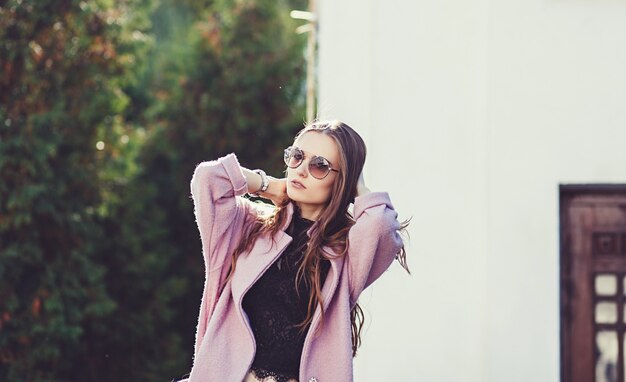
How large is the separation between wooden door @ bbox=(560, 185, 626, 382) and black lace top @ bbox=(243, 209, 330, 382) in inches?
82.1

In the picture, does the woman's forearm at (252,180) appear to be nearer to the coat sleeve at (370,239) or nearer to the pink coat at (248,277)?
the pink coat at (248,277)

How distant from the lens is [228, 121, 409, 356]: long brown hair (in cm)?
337

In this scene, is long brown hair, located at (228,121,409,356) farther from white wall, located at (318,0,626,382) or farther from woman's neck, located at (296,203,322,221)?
white wall, located at (318,0,626,382)

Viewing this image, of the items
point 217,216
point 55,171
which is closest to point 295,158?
point 217,216

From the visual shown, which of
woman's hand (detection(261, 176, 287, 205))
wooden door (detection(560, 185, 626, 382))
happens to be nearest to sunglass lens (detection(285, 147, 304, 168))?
woman's hand (detection(261, 176, 287, 205))

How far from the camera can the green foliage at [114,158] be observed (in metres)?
9.30

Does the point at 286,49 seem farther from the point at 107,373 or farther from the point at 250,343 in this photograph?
the point at 250,343

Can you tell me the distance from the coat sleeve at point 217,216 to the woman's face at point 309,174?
0.56 feet

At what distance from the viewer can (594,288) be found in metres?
5.14

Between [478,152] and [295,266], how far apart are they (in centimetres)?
203

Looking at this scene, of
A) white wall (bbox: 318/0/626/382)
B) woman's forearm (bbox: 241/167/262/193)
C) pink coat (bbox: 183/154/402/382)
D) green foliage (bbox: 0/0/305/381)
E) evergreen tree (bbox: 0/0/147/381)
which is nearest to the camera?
pink coat (bbox: 183/154/402/382)

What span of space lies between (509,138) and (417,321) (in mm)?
1013

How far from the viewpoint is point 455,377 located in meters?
5.17

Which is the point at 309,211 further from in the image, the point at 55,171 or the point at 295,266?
the point at 55,171
